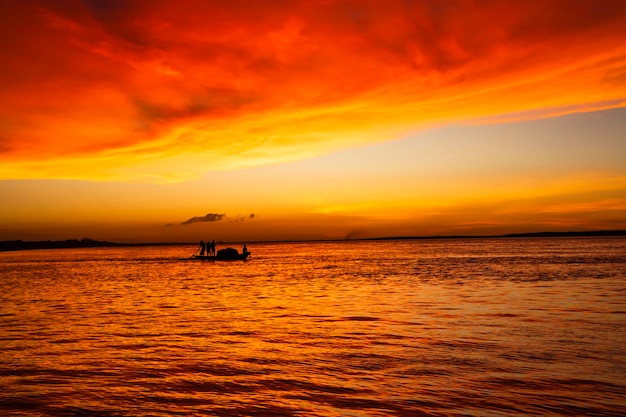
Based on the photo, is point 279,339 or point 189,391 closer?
point 189,391

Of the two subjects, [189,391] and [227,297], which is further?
[227,297]

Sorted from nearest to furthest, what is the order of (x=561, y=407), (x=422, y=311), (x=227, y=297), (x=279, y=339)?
(x=561, y=407), (x=279, y=339), (x=422, y=311), (x=227, y=297)

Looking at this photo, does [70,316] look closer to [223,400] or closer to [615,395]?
[223,400]

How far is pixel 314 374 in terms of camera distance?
15.7 metres

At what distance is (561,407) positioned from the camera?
486 inches

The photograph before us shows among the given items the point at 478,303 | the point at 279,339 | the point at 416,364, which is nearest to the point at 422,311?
the point at 478,303

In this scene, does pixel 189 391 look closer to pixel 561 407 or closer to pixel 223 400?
pixel 223 400

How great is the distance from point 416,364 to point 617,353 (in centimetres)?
700

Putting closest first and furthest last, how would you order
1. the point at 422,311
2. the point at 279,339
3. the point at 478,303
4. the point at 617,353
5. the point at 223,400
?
1. the point at 223,400
2. the point at 617,353
3. the point at 279,339
4. the point at 422,311
5. the point at 478,303

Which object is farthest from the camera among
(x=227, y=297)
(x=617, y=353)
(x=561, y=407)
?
(x=227, y=297)

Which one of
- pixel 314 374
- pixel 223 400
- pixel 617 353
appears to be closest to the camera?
pixel 223 400

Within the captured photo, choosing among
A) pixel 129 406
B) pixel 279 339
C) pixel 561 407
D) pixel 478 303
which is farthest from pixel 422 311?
pixel 129 406

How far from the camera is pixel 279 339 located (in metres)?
21.4

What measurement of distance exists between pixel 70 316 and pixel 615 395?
26887 millimetres
